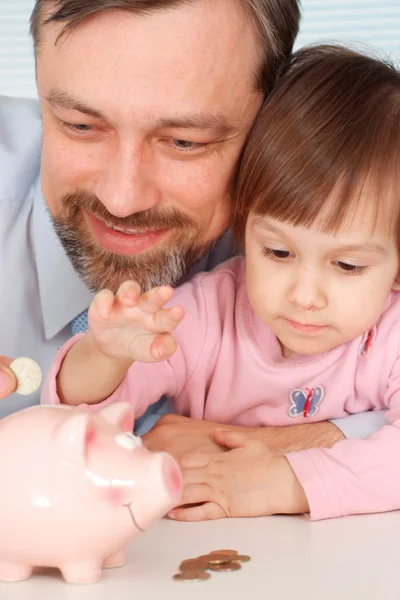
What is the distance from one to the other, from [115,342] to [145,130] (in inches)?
15.4

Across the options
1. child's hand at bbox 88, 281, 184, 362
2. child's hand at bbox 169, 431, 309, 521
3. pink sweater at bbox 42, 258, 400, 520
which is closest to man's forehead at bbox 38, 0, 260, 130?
pink sweater at bbox 42, 258, 400, 520

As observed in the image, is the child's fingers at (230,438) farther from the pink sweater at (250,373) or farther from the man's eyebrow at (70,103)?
the man's eyebrow at (70,103)

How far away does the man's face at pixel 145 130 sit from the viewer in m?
1.54

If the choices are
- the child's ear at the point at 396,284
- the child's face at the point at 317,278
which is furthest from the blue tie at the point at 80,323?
the child's ear at the point at 396,284

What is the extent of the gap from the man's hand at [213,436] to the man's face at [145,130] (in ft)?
0.99

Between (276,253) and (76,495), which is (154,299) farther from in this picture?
(276,253)

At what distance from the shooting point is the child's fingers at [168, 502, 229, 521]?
4.39 feet

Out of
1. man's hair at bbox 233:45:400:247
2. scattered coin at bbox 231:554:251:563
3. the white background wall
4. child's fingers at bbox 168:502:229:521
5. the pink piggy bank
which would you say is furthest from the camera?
the white background wall

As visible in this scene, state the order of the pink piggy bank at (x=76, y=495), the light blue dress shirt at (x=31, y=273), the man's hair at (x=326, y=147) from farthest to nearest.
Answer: the light blue dress shirt at (x=31, y=273) < the man's hair at (x=326, y=147) < the pink piggy bank at (x=76, y=495)

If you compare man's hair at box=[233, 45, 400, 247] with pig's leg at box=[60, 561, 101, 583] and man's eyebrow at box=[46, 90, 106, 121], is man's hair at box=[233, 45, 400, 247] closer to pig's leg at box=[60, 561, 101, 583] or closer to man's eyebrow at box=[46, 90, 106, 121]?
man's eyebrow at box=[46, 90, 106, 121]

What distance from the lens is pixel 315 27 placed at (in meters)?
4.05

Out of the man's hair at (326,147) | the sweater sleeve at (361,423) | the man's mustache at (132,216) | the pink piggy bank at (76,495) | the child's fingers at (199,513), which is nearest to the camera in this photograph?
the pink piggy bank at (76,495)

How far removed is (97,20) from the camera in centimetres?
155

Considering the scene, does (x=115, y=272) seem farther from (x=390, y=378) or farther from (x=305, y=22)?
(x=305, y=22)
